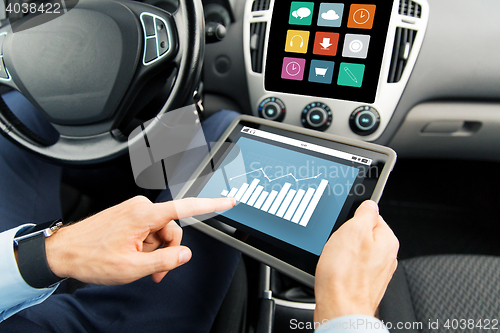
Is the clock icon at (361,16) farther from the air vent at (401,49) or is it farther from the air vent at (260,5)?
the air vent at (260,5)

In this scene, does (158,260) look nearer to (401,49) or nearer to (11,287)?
(11,287)

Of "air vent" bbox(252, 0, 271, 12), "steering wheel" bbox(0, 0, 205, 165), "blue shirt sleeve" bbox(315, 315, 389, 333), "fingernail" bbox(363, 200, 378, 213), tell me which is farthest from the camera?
"air vent" bbox(252, 0, 271, 12)

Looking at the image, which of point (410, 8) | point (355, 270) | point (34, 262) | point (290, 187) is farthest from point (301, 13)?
point (34, 262)

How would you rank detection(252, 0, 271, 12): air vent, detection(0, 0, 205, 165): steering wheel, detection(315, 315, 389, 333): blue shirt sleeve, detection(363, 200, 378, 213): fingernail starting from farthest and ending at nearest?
detection(252, 0, 271, 12): air vent → detection(0, 0, 205, 165): steering wheel → detection(363, 200, 378, 213): fingernail → detection(315, 315, 389, 333): blue shirt sleeve

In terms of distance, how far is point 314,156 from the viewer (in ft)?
2.06

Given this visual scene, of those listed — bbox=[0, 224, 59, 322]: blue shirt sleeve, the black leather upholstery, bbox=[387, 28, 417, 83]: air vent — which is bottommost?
the black leather upholstery

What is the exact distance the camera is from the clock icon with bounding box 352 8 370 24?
69 cm

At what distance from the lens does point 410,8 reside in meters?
0.71

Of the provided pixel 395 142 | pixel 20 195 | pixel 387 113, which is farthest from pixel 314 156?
pixel 20 195

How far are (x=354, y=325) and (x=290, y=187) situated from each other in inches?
10.9

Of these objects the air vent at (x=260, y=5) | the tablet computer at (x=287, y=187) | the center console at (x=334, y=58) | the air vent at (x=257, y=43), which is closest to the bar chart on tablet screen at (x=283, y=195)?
the tablet computer at (x=287, y=187)

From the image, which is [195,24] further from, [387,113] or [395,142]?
[395,142]

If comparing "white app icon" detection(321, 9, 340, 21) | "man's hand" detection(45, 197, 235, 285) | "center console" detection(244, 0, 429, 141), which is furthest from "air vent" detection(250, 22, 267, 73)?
"man's hand" detection(45, 197, 235, 285)

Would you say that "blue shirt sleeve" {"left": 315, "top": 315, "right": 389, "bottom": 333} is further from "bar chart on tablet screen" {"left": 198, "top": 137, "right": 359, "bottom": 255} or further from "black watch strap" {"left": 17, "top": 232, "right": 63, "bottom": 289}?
"black watch strap" {"left": 17, "top": 232, "right": 63, "bottom": 289}
